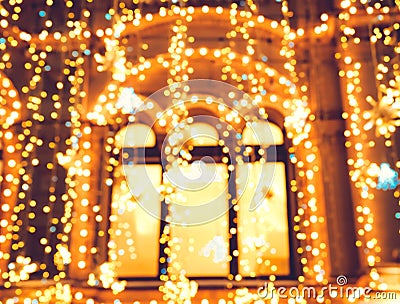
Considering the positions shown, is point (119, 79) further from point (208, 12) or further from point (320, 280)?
point (320, 280)

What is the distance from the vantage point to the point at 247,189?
5227mm

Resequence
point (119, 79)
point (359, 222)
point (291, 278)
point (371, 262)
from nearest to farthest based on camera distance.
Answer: point (371, 262) < point (359, 222) < point (291, 278) < point (119, 79)

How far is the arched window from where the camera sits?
5.08 m

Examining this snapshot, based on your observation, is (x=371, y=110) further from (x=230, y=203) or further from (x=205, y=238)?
(x=205, y=238)

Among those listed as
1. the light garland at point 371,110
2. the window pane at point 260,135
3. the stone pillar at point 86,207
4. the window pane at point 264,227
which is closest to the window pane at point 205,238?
the window pane at point 264,227

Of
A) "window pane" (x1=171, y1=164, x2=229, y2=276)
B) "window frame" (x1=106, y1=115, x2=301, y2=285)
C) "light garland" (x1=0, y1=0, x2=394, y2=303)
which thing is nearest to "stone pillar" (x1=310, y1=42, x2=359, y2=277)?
"light garland" (x1=0, y1=0, x2=394, y2=303)

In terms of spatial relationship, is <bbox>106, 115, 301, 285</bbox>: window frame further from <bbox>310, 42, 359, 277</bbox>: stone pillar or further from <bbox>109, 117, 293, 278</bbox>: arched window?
<bbox>310, 42, 359, 277</bbox>: stone pillar

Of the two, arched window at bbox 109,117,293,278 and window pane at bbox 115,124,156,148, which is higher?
window pane at bbox 115,124,156,148

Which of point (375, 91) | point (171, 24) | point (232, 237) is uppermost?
point (171, 24)

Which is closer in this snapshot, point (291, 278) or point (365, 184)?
point (365, 184)

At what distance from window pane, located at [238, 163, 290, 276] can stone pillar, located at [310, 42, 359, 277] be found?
0.53m

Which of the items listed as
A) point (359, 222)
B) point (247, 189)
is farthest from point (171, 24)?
point (359, 222)

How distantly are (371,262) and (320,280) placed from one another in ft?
1.58

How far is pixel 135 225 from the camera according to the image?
5336 millimetres
